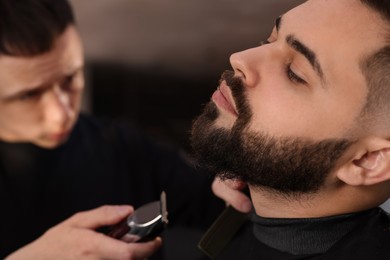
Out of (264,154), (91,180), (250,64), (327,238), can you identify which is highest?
(250,64)

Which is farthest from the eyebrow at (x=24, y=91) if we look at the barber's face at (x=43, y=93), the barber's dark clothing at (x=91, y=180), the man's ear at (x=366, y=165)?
the man's ear at (x=366, y=165)

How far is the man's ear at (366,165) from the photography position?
594 millimetres

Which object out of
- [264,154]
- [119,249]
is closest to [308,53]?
[264,154]

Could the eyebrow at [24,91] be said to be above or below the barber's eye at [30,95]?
above

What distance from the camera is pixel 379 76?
568mm

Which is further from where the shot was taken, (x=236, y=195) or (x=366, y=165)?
(x=236, y=195)

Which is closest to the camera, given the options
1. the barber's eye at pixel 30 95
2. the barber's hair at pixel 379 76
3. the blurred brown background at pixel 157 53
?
the barber's hair at pixel 379 76

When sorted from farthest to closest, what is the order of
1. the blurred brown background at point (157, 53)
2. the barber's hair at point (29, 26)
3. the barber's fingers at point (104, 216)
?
the blurred brown background at point (157, 53)
the barber's hair at point (29, 26)
the barber's fingers at point (104, 216)

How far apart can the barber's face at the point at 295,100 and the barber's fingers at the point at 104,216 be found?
142mm

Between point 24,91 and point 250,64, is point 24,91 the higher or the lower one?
the lower one

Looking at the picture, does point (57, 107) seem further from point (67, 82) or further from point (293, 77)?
point (293, 77)

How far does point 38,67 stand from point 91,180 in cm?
32

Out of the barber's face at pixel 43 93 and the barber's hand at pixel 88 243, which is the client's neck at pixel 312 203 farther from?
the barber's face at pixel 43 93

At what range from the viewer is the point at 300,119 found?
1.99 ft
